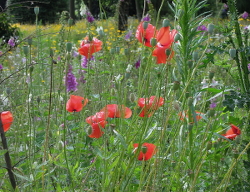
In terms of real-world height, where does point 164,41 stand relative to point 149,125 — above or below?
above

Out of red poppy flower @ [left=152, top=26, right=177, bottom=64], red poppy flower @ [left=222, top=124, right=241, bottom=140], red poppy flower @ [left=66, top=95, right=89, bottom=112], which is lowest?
red poppy flower @ [left=222, top=124, right=241, bottom=140]

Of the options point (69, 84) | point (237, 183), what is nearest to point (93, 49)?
point (237, 183)

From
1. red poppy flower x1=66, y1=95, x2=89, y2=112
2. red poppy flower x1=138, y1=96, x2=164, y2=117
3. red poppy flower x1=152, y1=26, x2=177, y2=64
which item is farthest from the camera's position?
red poppy flower x1=66, y1=95, x2=89, y2=112

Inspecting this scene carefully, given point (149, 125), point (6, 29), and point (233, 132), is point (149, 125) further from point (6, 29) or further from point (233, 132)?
point (6, 29)

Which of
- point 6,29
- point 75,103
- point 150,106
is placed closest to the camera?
point 150,106

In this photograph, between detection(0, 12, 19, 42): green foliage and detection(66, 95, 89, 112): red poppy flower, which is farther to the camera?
detection(0, 12, 19, 42): green foliage

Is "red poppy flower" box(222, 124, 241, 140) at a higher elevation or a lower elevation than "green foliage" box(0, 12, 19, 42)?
lower

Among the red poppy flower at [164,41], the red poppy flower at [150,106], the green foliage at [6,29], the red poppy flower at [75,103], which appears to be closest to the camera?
the red poppy flower at [150,106]

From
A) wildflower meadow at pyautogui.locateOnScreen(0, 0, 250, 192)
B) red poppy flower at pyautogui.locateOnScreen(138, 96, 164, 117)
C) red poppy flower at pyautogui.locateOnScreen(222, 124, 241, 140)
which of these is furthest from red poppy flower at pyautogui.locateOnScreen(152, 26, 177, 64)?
red poppy flower at pyautogui.locateOnScreen(222, 124, 241, 140)

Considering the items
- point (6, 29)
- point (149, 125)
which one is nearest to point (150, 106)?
point (149, 125)

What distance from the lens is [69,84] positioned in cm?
237

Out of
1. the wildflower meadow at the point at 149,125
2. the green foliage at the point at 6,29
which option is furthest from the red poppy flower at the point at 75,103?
the green foliage at the point at 6,29

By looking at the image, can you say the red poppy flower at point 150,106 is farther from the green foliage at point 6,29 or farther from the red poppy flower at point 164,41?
the green foliage at point 6,29

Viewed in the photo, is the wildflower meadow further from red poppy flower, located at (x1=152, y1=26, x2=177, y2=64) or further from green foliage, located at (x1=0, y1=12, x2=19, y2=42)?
green foliage, located at (x1=0, y1=12, x2=19, y2=42)
